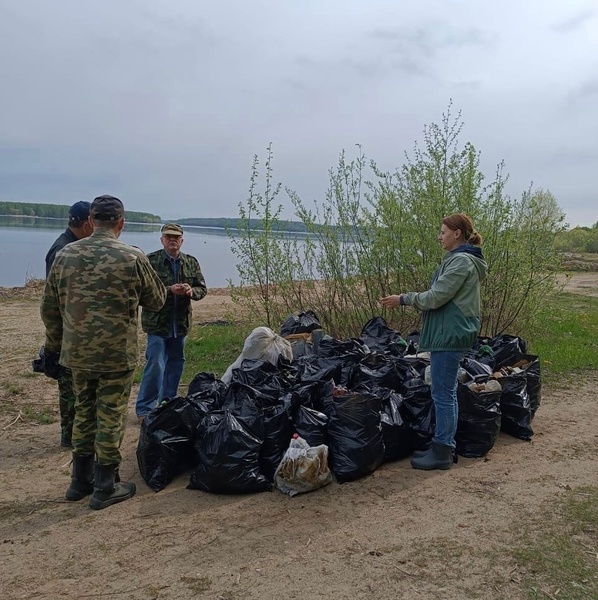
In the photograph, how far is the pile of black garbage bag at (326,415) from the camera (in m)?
3.88

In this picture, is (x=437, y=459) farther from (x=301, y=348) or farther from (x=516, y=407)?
(x=301, y=348)

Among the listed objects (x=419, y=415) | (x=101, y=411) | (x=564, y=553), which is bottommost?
(x=564, y=553)

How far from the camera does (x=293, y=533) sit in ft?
10.9

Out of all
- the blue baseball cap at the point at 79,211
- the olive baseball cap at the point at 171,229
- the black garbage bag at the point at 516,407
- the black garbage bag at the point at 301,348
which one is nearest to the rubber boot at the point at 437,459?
the black garbage bag at the point at 516,407

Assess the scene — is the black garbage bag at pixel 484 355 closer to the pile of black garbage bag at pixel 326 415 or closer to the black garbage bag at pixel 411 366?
the pile of black garbage bag at pixel 326 415

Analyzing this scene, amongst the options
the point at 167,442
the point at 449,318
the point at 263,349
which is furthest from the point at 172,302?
the point at 449,318

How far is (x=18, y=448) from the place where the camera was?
4789 millimetres

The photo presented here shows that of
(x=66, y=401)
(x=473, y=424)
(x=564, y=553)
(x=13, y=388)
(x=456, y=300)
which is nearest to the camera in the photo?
(x=564, y=553)

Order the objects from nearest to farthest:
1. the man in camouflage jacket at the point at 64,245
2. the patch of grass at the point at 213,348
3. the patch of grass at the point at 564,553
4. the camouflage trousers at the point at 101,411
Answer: the patch of grass at the point at 564,553 → the camouflage trousers at the point at 101,411 → the man in camouflage jacket at the point at 64,245 → the patch of grass at the point at 213,348

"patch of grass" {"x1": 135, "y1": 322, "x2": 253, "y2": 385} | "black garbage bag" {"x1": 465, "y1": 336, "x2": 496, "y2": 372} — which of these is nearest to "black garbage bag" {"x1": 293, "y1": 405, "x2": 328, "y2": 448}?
"black garbage bag" {"x1": 465, "y1": 336, "x2": 496, "y2": 372}

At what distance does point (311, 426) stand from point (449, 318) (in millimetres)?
1253

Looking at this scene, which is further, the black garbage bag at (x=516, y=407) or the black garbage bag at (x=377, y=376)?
the black garbage bag at (x=377, y=376)

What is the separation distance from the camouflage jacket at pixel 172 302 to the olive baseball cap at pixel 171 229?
218 mm

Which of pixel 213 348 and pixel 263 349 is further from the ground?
pixel 263 349
